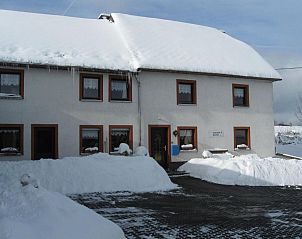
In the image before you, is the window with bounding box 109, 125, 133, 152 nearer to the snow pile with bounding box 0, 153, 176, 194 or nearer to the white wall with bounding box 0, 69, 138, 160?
the white wall with bounding box 0, 69, 138, 160

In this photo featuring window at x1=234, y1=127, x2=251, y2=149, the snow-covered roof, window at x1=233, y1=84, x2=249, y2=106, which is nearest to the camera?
the snow-covered roof

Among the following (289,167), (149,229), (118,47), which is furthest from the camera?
(118,47)

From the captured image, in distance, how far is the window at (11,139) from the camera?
1788cm

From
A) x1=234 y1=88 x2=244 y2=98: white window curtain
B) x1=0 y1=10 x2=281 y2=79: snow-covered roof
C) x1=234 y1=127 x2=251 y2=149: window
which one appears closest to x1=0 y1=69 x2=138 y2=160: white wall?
x1=0 y1=10 x2=281 y2=79: snow-covered roof

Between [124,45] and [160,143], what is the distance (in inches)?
229

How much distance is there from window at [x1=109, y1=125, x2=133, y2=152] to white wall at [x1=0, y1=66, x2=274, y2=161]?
0.89ft

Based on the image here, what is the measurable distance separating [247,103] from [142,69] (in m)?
7.24

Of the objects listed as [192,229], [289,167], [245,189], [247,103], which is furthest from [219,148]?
[192,229]

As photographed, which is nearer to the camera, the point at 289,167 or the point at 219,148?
the point at 289,167

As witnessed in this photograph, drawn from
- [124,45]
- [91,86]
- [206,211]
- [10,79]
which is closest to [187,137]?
[91,86]

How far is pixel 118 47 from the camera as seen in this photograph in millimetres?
21516

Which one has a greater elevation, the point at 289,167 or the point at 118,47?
the point at 118,47

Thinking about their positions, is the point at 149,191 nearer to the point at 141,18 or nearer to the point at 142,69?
the point at 142,69

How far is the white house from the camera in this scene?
59.7 feet
